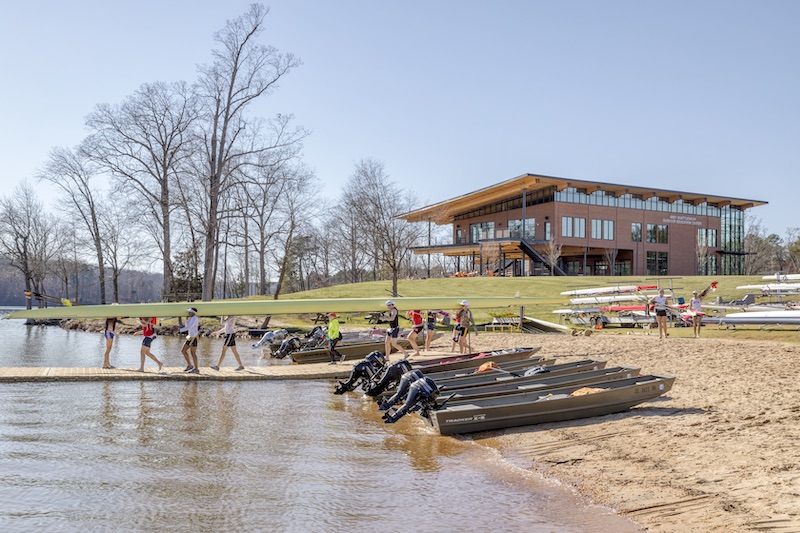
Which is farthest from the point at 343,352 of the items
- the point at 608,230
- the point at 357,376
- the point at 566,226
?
the point at 608,230

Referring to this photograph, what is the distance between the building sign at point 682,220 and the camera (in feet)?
204

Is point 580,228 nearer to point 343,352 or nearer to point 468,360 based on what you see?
point 343,352

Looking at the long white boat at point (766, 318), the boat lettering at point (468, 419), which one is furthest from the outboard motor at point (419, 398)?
the long white boat at point (766, 318)

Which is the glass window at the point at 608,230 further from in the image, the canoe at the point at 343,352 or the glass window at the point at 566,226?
the canoe at the point at 343,352

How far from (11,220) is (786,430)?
56406 mm

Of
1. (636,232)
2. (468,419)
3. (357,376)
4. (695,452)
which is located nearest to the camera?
(695,452)

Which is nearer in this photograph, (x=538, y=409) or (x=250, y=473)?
(x=250, y=473)

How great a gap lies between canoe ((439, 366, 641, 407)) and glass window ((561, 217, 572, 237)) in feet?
149

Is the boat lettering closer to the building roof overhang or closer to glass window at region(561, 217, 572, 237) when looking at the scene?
the building roof overhang

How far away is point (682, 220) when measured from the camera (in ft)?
207

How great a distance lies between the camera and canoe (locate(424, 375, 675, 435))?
33.3 ft

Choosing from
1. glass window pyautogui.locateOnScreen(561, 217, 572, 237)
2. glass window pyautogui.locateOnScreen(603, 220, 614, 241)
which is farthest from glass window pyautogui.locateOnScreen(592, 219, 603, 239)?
glass window pyautogui.locateOnScreen(561, 217, 572, 237)

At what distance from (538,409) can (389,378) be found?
3.74 m

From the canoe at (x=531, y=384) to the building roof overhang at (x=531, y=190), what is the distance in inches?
1654
